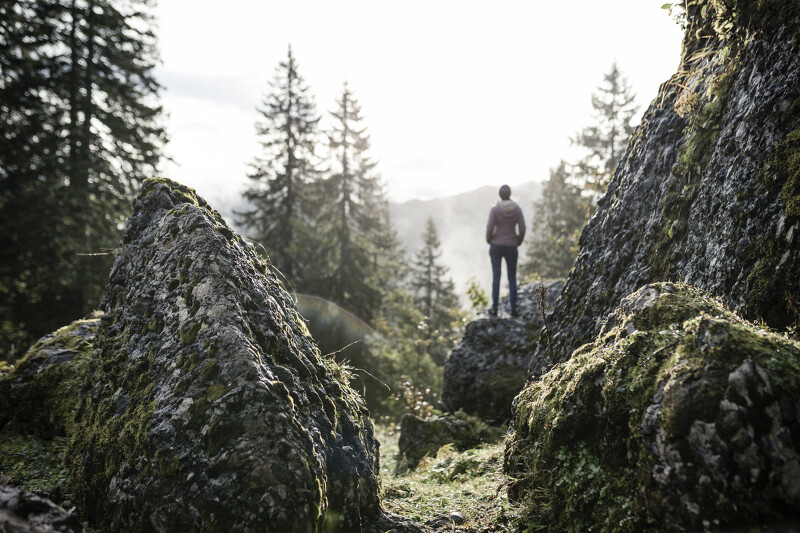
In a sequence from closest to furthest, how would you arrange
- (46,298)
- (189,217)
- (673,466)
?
(673,466) → (189,217) → (46,298)

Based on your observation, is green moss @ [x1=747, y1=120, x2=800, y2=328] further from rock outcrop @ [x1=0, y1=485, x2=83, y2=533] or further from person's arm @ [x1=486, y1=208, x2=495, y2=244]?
person's arm @ [x1=486, y1=208, x2=495, y2=244]

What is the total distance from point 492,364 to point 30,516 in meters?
8.86

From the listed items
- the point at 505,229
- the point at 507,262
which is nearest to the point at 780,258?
the point at 505,229

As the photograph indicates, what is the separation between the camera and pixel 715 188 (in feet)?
13.9

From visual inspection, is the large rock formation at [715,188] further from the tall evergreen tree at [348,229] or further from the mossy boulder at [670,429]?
the tall evergreen tree at [348,229]

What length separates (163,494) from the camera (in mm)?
2834

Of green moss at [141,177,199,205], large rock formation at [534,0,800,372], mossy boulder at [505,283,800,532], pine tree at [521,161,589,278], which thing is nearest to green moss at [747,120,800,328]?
large rock formation at [534,0,800,372]

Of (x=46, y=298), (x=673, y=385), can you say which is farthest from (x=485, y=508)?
(x=46, y=298)

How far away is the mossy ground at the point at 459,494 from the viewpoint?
384 centimetres

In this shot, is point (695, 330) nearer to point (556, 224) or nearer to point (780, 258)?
point (780, 258)

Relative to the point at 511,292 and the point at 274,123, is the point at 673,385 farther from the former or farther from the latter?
the point at 274,123

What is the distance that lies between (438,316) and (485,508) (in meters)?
35.9

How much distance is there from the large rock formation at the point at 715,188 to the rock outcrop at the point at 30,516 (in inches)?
174

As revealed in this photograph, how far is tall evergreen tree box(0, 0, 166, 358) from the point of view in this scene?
48.4 feet
